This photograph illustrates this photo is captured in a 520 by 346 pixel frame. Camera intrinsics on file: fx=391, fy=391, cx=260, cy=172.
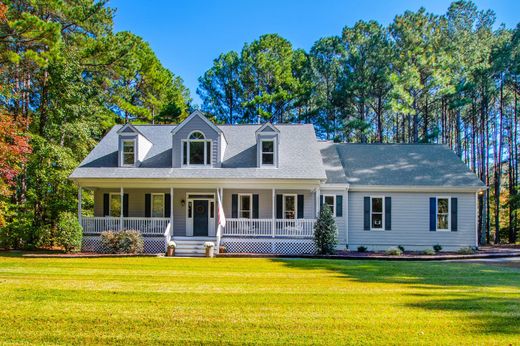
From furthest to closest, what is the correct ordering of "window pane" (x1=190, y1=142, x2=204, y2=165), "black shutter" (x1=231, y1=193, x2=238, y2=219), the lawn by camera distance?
"black shutter" (x1=231, y1=193, x2=238, y2=219) → "window pane" (x1=190, y1=142, x2=204, y2=165) → the lawn

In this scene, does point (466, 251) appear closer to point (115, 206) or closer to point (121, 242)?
point (121, 242)

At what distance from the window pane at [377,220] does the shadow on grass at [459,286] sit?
676cm

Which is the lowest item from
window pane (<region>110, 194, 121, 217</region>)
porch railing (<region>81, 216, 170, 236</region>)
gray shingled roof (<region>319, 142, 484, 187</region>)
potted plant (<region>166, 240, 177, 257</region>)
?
potted plant (<region>166, 240, 177, 257</region>)

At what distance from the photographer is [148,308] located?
289 inches

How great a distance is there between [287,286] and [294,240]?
9.34 metres

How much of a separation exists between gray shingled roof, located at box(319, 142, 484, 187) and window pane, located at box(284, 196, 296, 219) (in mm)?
2259

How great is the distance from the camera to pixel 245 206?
21016 millimetres

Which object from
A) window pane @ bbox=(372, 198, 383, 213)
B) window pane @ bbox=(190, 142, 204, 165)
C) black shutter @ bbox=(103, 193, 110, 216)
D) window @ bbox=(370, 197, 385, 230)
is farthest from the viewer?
black shutter @ bbox=(103, 193, 110, 216)

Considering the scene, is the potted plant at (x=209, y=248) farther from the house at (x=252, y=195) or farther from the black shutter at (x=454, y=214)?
the black shutter at (x=454, y=214)

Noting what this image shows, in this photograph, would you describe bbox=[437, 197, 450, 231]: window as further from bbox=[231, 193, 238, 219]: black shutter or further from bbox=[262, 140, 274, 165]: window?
bbox=[231, 193, 238, 219]: black shutter

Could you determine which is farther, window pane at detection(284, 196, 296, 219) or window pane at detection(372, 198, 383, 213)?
window pane at detection(372, 198, 383, 213)

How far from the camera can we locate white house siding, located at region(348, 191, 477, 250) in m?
20.6

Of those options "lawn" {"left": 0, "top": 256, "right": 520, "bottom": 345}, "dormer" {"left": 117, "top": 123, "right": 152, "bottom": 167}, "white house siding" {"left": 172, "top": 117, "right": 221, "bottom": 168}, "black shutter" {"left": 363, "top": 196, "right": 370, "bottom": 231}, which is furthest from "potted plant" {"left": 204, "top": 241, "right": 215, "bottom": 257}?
"black shutter" {"left": 363, "top": 196, "right": 370, "bottom": 231}

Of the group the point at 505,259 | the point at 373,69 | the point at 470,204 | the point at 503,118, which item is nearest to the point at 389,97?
the point at 373,69
